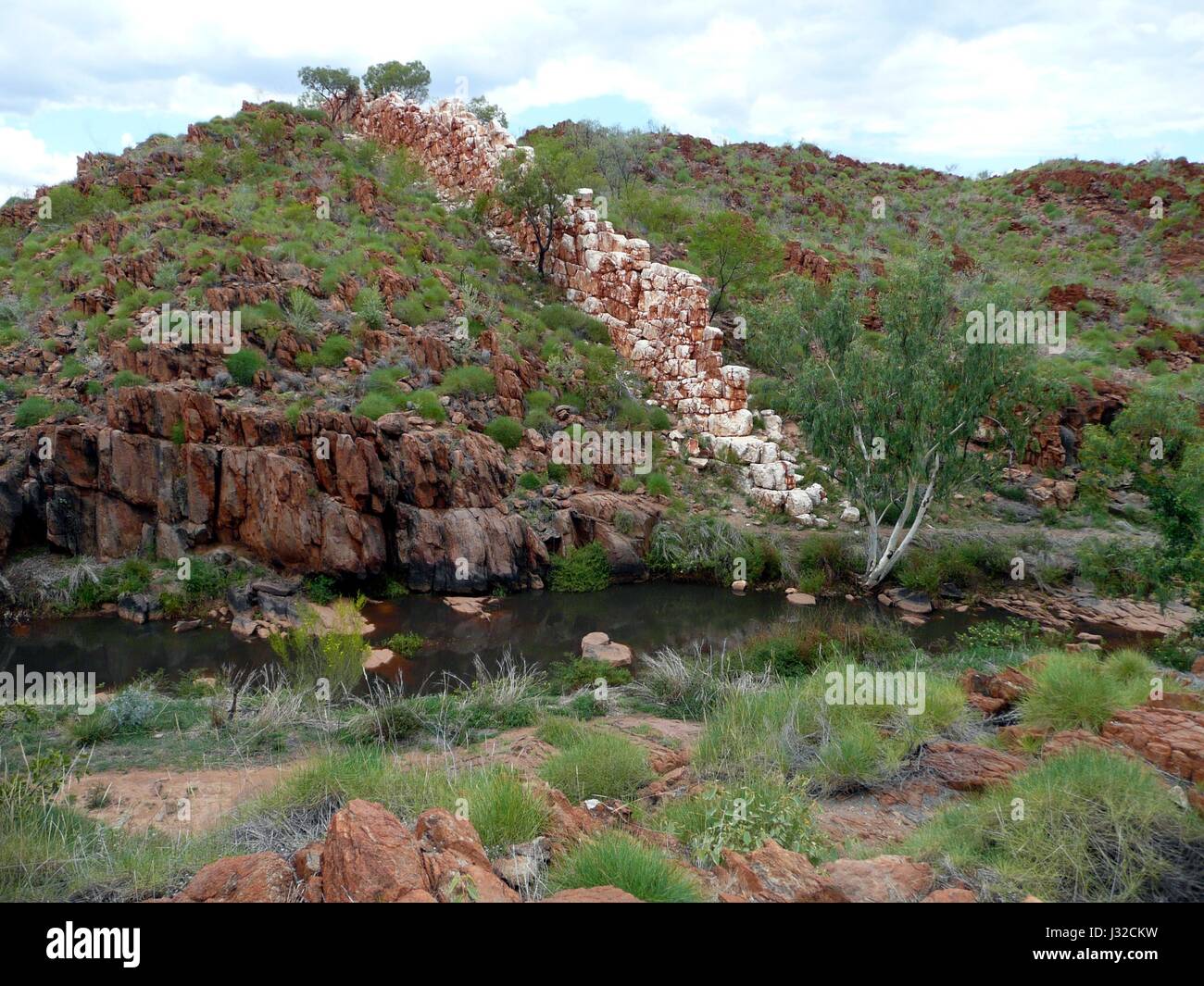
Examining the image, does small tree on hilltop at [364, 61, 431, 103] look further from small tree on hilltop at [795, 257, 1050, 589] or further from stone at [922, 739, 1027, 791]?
stone at [922, 739, 1027, 791]

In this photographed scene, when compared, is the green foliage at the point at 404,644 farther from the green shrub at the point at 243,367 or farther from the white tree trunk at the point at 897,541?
the white tree trunk at the point at 897,541

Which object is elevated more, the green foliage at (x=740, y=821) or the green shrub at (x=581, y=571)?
the green foliage at (x=740, y=821)

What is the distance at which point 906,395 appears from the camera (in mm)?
15938

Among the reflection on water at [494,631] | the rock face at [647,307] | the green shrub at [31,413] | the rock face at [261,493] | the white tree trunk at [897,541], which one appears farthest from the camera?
the rock face at [647,307]

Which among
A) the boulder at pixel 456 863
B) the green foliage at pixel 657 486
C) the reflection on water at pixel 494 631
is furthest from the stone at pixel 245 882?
the green foliage at pixel 657 486

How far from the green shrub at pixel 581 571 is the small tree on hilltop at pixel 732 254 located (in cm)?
1364

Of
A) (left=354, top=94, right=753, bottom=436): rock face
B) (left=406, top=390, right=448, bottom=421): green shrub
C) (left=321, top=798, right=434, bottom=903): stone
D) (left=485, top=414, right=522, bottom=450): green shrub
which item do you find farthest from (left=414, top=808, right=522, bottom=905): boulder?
(left=354, top=94, right=753, bottom=436): rock face

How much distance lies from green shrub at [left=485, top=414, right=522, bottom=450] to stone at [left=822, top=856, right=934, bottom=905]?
53.1ft

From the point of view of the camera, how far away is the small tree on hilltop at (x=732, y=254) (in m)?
26.6

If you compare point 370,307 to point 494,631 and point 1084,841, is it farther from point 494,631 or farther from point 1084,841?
point 1084,841

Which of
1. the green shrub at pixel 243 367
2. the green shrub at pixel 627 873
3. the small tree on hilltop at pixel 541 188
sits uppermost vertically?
the small tree on hilltop at pixel 541 188

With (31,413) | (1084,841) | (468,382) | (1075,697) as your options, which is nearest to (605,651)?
(1075,697)

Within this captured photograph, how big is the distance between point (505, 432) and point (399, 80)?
1160 inches
